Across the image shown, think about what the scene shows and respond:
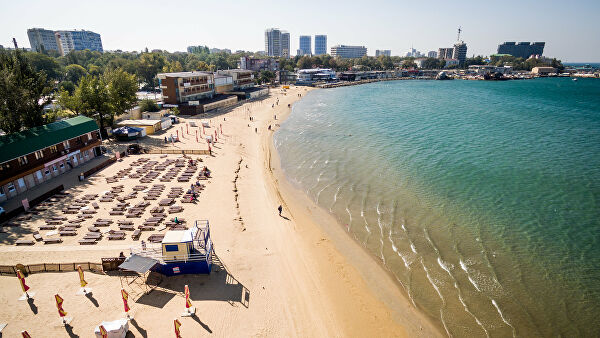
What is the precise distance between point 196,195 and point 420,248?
24158 millimetres

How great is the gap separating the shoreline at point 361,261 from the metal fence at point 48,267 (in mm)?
17750

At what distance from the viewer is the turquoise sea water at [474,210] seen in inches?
805

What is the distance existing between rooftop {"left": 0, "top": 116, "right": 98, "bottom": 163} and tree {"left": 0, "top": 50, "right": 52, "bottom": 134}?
2.24 metres

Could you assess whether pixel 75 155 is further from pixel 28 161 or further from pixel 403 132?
pixel 403 132

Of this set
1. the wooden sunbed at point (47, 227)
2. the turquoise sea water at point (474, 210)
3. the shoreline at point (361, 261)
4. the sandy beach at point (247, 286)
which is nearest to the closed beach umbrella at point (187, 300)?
the sandy beach at point (247, 286)

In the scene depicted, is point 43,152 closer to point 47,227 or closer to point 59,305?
point 47,227

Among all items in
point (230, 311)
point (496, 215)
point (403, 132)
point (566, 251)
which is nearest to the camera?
point (230, 311)

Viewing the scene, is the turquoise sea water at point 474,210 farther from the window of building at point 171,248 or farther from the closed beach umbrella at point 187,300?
the window of building at point 171,248

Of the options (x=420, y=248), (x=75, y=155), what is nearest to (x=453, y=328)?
(x=420, y=248)

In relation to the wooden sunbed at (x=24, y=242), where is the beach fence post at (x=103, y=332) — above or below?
above

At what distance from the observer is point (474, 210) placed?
31.9m

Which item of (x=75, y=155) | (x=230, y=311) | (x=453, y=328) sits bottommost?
(x=453, y=328)

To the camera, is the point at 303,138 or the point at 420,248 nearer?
the point at 420,248

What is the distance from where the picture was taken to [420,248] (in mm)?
25906
